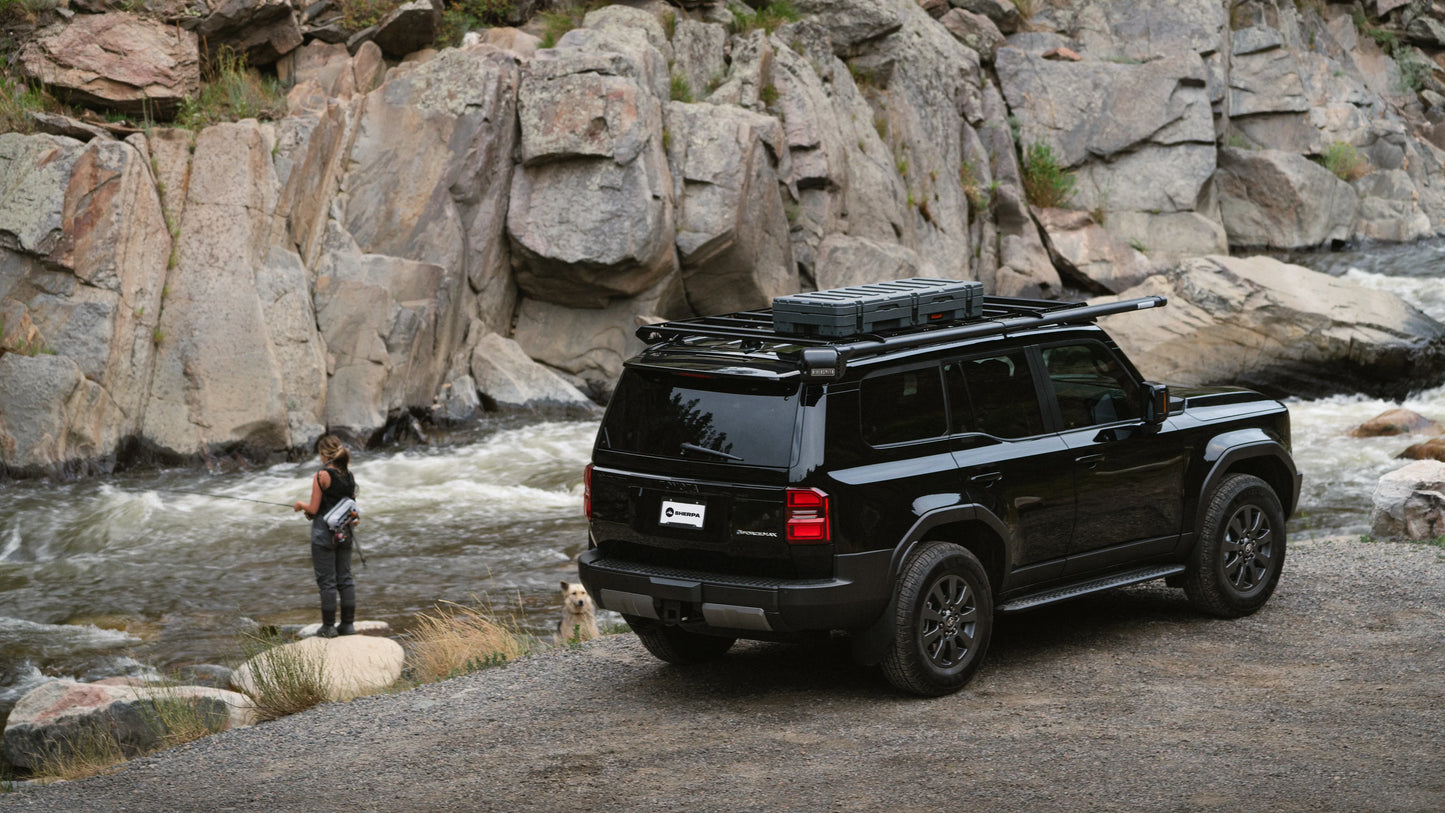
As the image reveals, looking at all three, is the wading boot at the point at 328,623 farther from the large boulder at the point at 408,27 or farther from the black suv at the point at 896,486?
the large boulder at the point at 408,27

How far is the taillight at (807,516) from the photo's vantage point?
6.46 m

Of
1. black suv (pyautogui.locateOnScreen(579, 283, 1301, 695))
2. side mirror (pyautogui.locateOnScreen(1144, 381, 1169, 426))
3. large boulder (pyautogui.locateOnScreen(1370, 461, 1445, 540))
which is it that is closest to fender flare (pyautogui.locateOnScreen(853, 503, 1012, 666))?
black suv (pyautogui.locateOnScreen(579, 283, 1301, 695))

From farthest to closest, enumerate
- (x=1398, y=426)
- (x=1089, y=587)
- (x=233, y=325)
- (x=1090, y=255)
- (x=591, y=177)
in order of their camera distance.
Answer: (x=1090, y=255) < (x=591, y=177) < (x=1398, y=426) < (x=233, y=325) < (x=1089, y=587)

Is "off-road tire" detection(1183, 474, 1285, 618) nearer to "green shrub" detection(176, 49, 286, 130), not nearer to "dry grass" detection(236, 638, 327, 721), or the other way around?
"dry grass" detection(236, 638, 327, 721)

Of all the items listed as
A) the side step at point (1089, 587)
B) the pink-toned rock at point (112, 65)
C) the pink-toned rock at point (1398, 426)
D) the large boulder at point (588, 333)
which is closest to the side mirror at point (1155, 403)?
the side step at point (1089, 587)

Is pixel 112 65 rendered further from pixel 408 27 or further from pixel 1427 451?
pixel 1427 451

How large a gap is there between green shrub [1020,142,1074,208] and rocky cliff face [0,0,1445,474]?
417 millimetres

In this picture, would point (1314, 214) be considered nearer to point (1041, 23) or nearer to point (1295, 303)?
point (1041, 23)

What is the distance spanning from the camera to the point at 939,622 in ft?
22.6

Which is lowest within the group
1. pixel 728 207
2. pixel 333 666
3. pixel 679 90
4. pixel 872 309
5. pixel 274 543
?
pixel 274 543

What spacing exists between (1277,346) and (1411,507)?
11.0 meters

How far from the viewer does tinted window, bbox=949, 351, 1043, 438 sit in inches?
284

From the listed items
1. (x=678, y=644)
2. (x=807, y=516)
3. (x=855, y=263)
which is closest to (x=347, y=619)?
(x=678, y=644)

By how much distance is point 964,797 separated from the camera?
5586 mm
